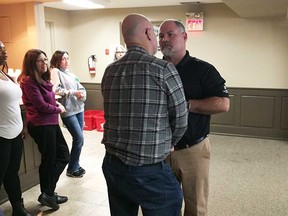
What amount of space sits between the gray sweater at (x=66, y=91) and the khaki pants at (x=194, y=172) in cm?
177

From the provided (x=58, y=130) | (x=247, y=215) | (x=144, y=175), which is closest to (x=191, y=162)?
(x=144, y=175)

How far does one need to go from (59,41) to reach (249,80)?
3556 millimetres

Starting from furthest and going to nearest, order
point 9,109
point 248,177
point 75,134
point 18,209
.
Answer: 1. point 248,177
2. point 75,134
3. point 18,209
4. point 9,109

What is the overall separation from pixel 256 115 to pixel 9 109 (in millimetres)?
4048

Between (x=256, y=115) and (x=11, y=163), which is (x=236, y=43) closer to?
(x=256, y=115)

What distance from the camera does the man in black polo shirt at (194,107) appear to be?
5.75 feet

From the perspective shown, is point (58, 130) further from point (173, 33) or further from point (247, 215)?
point (247, 215)

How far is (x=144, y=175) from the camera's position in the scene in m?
1.34

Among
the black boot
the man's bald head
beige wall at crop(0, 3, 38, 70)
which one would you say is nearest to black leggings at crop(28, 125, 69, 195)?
the black boot

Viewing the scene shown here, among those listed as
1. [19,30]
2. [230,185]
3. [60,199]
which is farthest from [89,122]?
[230,185]

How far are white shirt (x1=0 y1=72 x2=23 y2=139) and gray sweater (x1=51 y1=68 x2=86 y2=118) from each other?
94 centimetres

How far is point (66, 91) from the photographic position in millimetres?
3262

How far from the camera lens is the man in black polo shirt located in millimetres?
1754

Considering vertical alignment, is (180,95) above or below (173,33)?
below
